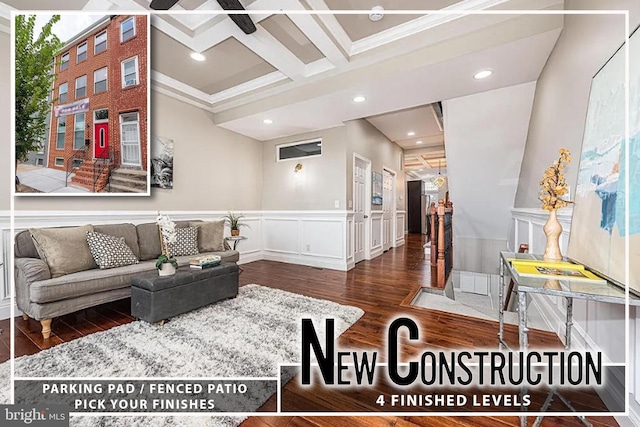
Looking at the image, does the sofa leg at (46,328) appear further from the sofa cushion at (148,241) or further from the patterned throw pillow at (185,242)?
the patterned throw pillow at (185,242)

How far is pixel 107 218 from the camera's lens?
287 cm

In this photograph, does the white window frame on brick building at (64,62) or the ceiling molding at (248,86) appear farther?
the ceiling molding at (248,86)

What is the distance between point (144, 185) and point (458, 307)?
2.88 metres

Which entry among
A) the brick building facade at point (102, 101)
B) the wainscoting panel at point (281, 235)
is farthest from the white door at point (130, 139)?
the wainscoting panel at point (281, 235)

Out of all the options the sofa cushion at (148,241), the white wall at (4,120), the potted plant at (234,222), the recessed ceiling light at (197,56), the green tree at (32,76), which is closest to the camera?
the green tree at (32,76)

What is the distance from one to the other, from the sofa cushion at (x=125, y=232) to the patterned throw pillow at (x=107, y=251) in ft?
0.61

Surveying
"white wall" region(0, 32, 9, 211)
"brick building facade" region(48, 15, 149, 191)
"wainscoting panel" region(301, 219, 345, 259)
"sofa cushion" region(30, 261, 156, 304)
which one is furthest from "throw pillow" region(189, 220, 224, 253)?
"brick building facade" region(48, 15, 149, 191)

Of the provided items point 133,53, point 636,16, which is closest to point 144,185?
point 133,53

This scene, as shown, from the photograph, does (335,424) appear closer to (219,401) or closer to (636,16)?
(219,401)

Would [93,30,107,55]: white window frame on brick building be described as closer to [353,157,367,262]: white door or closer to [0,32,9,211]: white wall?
[0,32,9,211]: white wall

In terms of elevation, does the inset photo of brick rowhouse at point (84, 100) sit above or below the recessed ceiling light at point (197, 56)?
below

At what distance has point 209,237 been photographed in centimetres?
345

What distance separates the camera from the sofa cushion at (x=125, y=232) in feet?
8.69

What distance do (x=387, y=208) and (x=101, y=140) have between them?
5.31 meters
